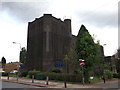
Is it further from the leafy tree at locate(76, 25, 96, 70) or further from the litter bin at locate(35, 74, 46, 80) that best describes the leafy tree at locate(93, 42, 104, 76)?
the litter bin at locate(35, 74, 46, 80)

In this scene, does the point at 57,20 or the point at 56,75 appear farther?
the point at 57,20

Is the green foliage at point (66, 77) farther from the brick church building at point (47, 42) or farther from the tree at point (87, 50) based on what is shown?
the brick church building at point (47, 42)

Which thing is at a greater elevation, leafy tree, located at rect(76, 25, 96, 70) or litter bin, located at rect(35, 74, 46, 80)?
leafy tree, located at rect(76, 25, 96, 70)

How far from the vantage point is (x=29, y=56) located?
53812 mm

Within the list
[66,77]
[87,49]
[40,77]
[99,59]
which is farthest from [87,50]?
[40,77]

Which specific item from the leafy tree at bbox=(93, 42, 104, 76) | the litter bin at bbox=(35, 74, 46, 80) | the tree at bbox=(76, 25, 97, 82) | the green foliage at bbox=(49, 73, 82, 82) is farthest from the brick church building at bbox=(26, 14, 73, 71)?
the tree at bbox=(76, 25, 97, 82)

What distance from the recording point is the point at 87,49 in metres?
29.3

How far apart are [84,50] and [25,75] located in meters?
19.2

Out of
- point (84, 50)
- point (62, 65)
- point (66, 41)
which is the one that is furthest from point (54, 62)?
point (84, 50)

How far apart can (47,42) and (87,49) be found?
2125 cm

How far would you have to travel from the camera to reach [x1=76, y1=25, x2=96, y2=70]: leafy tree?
2942 centimetres

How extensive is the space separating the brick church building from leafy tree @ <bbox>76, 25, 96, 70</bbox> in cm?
1854

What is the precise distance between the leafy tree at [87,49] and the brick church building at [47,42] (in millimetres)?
18536

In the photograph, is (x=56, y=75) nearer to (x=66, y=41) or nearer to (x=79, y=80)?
(x=79, y=80)
